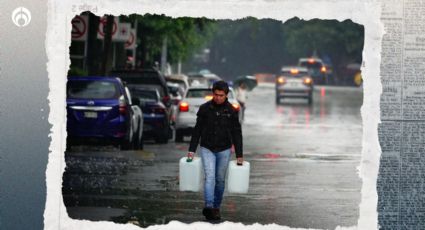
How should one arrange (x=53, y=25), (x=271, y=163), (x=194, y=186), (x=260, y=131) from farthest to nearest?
(x=260, y=131), (x=271, y=163), (x=194, y=186), (x=53, y=25)

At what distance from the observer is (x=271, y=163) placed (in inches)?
1035

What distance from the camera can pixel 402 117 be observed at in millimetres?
12719

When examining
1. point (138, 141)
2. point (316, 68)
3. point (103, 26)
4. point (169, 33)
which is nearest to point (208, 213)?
point (138, 141)

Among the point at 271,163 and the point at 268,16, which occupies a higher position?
the point at 268,16

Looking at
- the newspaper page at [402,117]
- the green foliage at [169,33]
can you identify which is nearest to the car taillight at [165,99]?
the green foliage at [169,33]

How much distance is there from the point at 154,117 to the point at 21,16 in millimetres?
19995

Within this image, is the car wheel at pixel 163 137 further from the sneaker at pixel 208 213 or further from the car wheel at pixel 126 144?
the sneaker at pixel 208 213

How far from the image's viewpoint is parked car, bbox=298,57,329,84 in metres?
99.9

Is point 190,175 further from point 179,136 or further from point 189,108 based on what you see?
point 189,108

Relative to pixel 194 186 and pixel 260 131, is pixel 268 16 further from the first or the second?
pixel 260 131

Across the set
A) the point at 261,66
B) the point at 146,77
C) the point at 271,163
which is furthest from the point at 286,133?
the point at 261,66

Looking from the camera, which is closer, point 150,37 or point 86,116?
point 86,116

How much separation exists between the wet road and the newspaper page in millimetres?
2587

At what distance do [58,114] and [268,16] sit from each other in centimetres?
216
